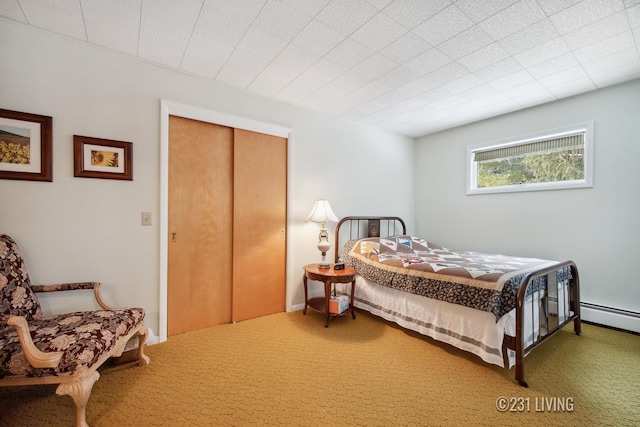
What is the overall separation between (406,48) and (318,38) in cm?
71

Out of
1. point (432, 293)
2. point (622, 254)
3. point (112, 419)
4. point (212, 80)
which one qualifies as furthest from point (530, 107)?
point (112, 419)

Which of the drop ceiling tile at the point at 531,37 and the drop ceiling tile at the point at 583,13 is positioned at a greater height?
the drop ceiling tile at the point at 583,13

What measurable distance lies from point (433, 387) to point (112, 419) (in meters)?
1.96

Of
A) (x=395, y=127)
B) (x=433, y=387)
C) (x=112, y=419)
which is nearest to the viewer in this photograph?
(x=112, y=419)

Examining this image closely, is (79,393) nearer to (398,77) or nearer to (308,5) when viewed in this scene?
(308,5)

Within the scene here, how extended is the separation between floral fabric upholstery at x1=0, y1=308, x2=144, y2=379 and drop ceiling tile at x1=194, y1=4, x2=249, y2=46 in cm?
209

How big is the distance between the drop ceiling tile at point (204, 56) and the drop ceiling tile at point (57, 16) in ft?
2.21

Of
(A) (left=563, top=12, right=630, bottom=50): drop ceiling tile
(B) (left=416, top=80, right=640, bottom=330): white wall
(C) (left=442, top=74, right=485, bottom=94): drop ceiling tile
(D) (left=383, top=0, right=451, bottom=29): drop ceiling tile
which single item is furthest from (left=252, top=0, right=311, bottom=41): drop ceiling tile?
(B) (left=416, top=80, right=640, bottom=330): white wall

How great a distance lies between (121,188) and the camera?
7.41ft

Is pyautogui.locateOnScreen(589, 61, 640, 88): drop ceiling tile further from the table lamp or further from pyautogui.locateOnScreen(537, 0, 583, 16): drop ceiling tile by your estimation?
the table lamp

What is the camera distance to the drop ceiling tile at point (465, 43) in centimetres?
199

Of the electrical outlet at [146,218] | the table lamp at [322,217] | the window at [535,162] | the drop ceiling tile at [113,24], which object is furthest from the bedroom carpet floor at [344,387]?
the drop ceiling tile at [113,24]

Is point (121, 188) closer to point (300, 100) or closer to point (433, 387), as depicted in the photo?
point (300, 100)

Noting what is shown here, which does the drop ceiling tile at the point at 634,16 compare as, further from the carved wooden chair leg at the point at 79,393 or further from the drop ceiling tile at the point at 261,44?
the carved wooden chair leg at the point at 79,393
